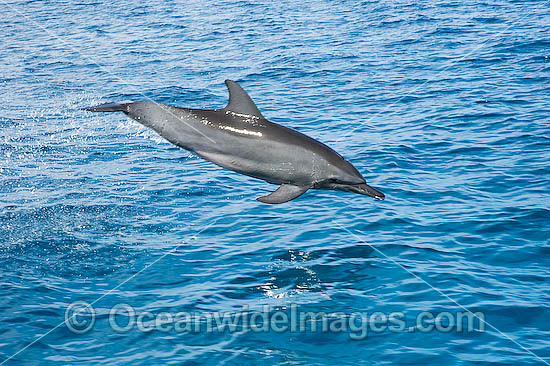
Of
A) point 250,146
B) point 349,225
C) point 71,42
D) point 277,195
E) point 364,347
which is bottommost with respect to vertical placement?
point 364,347

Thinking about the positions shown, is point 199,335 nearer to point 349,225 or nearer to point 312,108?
point 349,225

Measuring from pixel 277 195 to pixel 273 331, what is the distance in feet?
5.90

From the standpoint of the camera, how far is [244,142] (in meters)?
9.67

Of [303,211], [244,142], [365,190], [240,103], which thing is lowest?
[303,211]

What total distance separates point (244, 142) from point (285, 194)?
0.92 m

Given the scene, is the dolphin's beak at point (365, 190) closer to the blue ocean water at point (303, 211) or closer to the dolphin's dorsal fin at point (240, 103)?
the blue ocean water at point (303, 211)

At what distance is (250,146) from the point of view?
31.7ft

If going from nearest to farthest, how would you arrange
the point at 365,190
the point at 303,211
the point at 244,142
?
the point at 244,142 < the point at 365,190 < the point at 303,211

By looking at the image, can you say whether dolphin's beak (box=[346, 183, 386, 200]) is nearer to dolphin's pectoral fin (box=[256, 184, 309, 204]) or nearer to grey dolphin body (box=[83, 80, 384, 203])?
grey dolphin body (box=[83, 80, 384, 203])

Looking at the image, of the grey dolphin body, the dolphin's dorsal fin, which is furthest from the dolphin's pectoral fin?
the dolphin's dorsal fin

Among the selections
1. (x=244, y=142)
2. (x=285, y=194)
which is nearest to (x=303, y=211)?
(x=285, y=194)

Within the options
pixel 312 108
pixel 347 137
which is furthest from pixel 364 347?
pixel 312 108

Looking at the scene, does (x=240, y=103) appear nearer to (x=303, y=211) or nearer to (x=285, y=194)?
(x=285, y=194)

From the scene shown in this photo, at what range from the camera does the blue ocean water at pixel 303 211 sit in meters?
9.23
